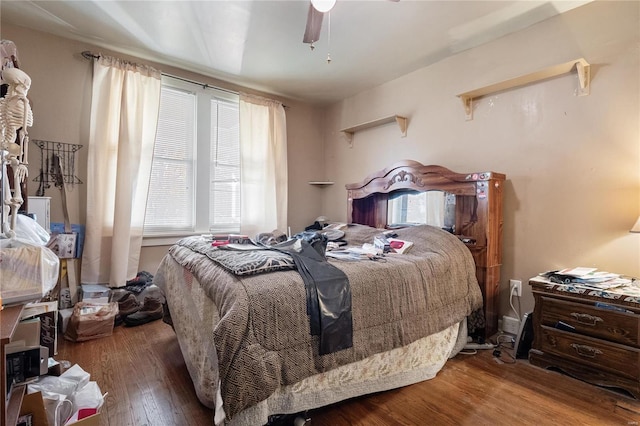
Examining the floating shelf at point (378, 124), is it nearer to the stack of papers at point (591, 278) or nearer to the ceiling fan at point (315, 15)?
the ceiling fan at point (315, 15)

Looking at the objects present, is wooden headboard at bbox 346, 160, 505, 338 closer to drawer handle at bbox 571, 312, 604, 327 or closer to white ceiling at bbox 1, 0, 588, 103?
drawer handle at bbox 571, 312, 604, 327

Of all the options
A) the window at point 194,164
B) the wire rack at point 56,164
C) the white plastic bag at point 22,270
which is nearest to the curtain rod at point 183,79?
the window at point 194,164

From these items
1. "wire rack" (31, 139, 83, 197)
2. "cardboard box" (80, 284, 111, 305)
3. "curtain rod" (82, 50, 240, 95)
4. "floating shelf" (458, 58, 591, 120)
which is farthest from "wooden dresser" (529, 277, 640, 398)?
"wire rack" (31, 139, 83, 197)

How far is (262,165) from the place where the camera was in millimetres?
3941

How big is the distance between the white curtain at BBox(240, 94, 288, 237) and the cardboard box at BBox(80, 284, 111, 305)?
1.51 m

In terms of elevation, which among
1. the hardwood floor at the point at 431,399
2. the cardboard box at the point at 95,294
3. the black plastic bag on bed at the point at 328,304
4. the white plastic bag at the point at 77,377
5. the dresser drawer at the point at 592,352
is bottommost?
the hardwood floor at the point at 431,399

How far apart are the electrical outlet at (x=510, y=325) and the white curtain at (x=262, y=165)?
2.65 metres

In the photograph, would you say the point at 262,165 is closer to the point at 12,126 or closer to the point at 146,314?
the point at 146,314

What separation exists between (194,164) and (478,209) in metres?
3.03

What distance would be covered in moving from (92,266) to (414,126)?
Answer: 359cm

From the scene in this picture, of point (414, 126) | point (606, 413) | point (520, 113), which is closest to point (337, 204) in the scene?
point (414, 126)

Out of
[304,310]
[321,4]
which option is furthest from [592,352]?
[321,4]

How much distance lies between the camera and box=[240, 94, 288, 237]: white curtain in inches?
150

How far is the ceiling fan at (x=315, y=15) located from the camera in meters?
1.69
